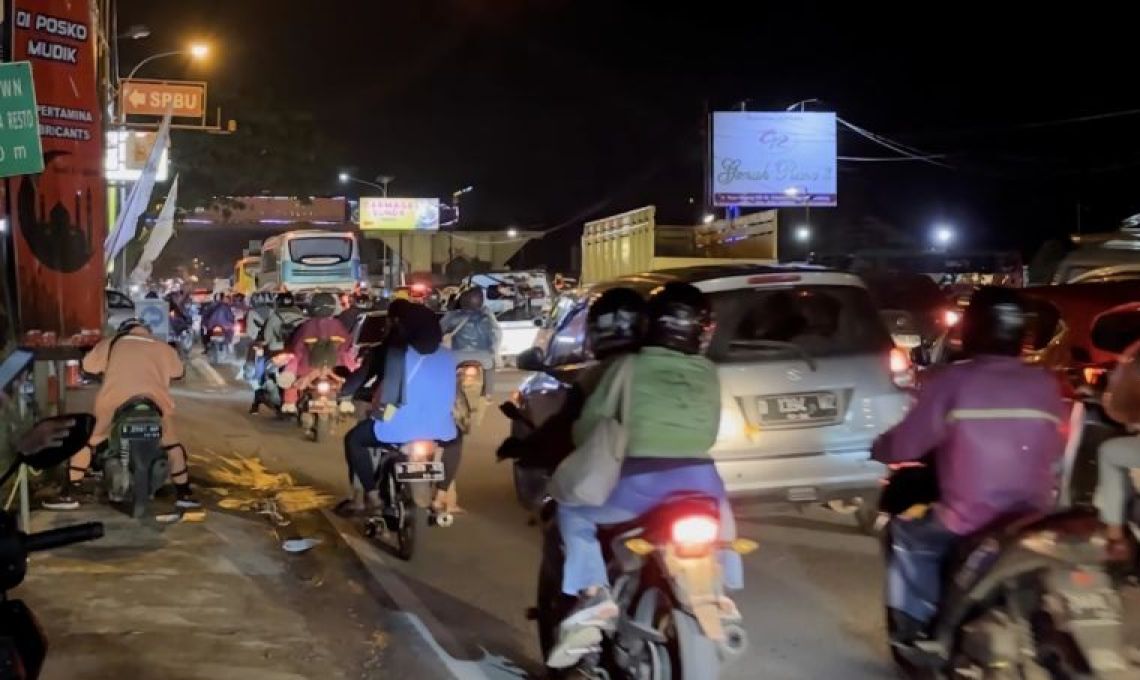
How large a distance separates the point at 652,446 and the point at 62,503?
267 inches

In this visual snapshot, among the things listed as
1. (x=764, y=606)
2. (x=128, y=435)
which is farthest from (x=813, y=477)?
(x=128, y=435)

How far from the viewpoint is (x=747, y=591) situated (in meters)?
7.87

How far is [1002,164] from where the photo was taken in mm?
43312

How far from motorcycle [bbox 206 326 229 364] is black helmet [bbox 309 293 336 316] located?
1460cm

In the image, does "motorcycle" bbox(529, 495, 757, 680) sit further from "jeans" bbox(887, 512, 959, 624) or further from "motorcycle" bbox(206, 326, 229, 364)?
"motorcycle" bbox(206, 326, 229, 364)

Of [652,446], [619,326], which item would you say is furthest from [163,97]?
[652,446]

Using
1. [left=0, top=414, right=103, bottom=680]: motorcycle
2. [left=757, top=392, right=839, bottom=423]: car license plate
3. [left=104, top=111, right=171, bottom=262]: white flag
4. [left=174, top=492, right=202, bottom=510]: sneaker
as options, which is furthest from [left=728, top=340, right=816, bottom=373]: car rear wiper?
[left=104, top=111, right=171, bottom=262]: white flag

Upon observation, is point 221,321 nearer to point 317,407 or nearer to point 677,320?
point 317,407

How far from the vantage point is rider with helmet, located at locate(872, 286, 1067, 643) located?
16.0ft

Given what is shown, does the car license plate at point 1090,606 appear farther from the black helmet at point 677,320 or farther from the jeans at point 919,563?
the black helmet at point 677,320

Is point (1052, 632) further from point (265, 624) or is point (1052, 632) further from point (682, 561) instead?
point (265, 624)

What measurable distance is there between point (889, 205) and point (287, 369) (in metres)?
44.8

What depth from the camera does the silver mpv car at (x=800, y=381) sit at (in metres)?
8.30

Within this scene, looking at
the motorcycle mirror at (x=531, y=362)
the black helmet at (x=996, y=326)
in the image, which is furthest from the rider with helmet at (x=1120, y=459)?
the motorcycle mirror at (x=531, y=362)
